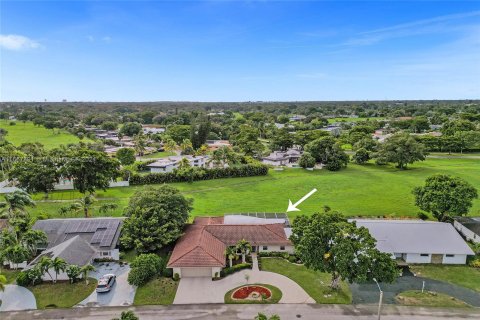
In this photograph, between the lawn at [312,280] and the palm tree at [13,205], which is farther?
the palm tree at [13,205]

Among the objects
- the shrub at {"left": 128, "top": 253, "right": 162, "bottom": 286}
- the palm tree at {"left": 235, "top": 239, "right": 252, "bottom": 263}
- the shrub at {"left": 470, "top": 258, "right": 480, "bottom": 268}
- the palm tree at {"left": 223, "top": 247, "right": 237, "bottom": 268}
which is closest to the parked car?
the shrub at {"left": 128, "top": 253, "right": 162, "bottom": 286}

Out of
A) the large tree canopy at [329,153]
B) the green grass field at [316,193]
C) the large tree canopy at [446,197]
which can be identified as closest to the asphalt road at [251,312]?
the large tree canopy at [446,197]

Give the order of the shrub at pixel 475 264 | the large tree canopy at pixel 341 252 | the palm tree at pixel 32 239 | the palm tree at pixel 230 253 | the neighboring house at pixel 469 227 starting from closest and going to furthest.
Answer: the large tree canopy at pixel 341 252
the palm tree at pixel 230 253
the palm tree at pixel 32 239
the shrub at pixel 475 264
the neighboring house at pixel 469 227

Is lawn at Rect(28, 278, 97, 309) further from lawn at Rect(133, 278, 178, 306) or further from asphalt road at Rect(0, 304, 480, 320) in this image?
lawn at Rect(133, 278, 178, 306)

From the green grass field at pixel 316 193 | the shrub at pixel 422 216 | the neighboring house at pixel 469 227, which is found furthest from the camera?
the green grass field at pixel 316 193

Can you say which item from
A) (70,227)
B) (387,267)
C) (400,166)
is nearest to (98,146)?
(70,227)

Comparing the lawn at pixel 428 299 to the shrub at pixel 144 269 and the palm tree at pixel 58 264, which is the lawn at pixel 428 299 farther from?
the palm tree at pixel 58 264
